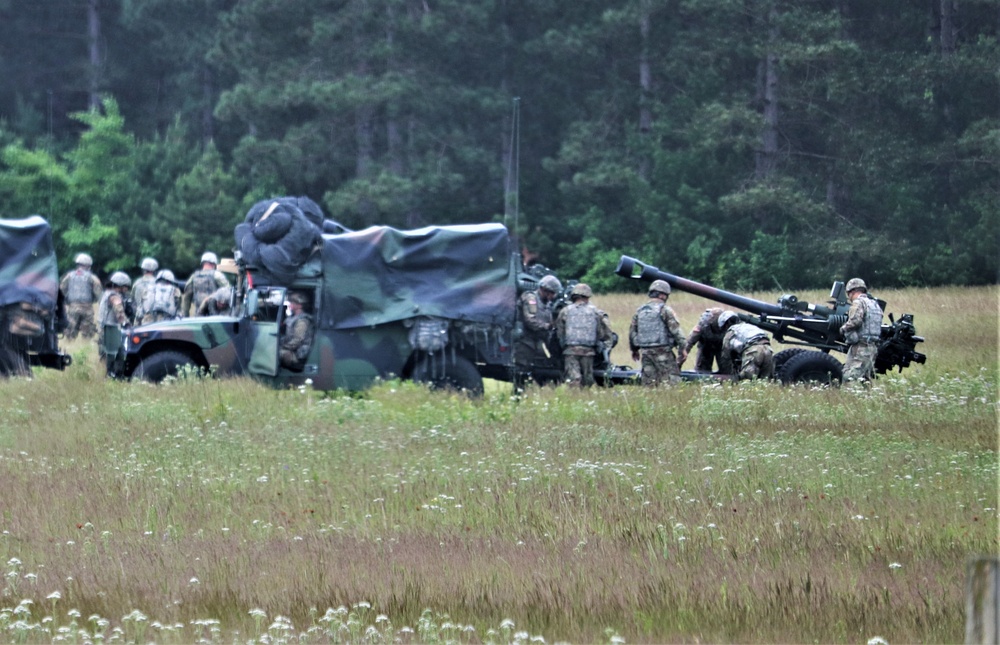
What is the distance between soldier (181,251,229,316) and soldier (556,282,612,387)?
220 inches

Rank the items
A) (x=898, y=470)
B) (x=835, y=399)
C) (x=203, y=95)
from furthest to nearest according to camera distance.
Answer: (x=203, y=95) → (x=835, y=399) → (x=898, y=470)

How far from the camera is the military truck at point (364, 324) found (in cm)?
1587

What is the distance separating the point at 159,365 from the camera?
633 inches

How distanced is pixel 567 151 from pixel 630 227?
9.05ft

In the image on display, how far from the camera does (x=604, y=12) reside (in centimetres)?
3922

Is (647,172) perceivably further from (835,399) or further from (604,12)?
(835,399)

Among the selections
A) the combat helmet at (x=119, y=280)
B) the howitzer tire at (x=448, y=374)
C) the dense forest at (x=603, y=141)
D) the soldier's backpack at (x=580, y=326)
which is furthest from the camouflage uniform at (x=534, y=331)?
the dense forest at (x=603, y=141)

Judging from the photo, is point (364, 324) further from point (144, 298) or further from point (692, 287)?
point (144, 298)

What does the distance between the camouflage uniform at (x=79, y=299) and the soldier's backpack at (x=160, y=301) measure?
2.42 meters

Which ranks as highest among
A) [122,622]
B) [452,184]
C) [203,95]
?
[203,95]

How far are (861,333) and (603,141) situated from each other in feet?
80.7

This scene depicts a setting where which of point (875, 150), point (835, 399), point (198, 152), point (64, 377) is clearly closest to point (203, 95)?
point (198, 152)

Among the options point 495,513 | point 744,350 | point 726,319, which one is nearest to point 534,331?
point 726,319

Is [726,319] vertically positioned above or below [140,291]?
below
